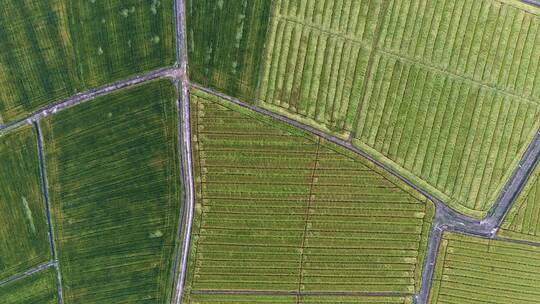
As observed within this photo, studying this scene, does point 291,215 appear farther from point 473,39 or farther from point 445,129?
point 473,39

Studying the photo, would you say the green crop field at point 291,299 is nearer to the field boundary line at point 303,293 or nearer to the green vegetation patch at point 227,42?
the field boundary line at point 303,293

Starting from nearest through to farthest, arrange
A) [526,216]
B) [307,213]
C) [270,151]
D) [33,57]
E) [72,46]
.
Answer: [33,57], [72,46], [270,151], [526,216], [307,213]

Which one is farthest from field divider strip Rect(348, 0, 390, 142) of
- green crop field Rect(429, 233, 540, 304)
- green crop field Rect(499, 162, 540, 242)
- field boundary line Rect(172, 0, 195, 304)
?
green crop field Rect(499, 162, 540, 242)

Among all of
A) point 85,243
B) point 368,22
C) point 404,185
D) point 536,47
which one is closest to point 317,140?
point 404,185

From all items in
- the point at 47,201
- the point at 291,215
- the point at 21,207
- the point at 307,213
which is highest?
the point at 307,213

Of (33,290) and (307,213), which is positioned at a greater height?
(307,213)

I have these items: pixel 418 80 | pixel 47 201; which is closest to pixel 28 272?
pixel 47 201
